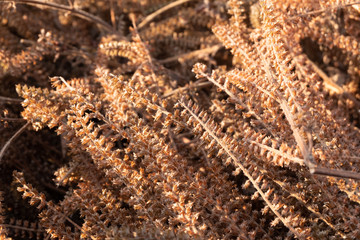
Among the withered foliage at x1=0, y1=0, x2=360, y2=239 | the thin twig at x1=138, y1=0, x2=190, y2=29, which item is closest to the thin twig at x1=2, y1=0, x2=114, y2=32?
the withered foliage at x1=0, y1=0, x2=360, y2=239

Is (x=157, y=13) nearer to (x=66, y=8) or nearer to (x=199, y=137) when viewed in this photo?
(x=66, y=8)

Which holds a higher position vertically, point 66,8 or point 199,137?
point 66,8

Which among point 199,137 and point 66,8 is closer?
point 199,137

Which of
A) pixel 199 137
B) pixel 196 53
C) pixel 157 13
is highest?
pixel 157 13

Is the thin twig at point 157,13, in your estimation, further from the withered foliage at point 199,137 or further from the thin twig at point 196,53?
the thin twig at point 196,53

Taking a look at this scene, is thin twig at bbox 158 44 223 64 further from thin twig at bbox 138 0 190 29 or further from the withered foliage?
thin twig at bbox 138 0 190 29

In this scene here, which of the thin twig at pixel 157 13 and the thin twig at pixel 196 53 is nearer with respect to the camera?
the thin twig at pixel 196 53

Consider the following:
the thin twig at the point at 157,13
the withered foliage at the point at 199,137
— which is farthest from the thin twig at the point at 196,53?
→ the thin twig at the point at 157,13

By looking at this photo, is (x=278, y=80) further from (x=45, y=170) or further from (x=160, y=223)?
(x=45, y=170)

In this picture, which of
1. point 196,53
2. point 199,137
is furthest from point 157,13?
point 199,137

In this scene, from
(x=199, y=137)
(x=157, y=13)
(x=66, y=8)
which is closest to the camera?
(x=199, y=137)
